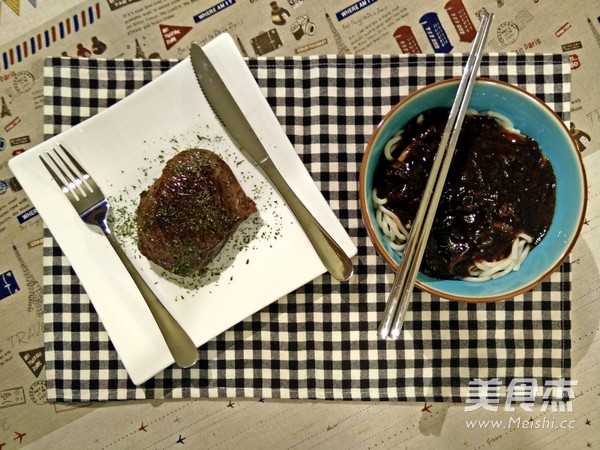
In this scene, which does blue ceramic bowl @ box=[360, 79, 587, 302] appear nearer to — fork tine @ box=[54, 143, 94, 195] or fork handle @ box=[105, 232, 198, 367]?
fork handle @ box=[105, 232, 198, 367]

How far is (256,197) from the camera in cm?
223

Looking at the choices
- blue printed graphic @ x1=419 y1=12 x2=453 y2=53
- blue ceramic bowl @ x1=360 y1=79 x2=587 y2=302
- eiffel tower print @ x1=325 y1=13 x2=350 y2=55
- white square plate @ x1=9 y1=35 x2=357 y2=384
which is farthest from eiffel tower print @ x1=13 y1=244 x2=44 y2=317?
blue printed graphic @ x1=419 y1=12 x2=453 y2=53

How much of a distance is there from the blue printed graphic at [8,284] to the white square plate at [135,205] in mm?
377

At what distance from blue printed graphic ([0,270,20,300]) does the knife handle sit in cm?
124

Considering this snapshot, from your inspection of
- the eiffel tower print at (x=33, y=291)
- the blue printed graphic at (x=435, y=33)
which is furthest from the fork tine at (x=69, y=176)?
the blue printed graphic at (x=435, y=33)

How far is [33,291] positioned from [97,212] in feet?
1.75

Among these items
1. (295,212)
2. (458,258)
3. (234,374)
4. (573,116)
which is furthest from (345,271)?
(573,116)

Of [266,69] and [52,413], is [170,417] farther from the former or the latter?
[266,69]

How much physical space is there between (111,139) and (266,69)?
717 mm

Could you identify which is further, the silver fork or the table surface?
the table surface

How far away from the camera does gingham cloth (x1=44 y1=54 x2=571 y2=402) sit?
7.45 feet

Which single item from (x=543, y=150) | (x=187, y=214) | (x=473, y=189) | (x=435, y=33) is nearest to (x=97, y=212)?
(x=187, y=214)

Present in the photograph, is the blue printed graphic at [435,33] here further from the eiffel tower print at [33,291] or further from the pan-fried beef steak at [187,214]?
the eiffel tower print at [33,291]

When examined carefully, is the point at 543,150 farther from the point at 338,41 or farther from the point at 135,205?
the point at 135,205
